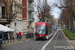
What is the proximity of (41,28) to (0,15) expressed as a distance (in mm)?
9914

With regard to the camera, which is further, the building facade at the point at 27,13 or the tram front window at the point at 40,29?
the building facade at the point at 27,13

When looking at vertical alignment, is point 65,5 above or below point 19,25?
above

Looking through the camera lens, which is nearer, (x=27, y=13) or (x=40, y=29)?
(x=40, y=29)

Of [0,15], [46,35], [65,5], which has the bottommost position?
[46,35]

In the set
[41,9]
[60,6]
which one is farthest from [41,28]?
[41,9]

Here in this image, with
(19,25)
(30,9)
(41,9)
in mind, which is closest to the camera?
(19,25)

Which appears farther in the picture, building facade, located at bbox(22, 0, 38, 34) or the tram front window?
building facade, located at bbox(22, 0, 38, 34)

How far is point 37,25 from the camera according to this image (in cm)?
2894

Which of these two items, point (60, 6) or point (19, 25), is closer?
point (60, 6)

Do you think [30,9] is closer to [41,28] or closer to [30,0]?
[30,0]

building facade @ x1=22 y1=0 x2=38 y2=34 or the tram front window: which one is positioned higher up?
building facade @ x1=22 y1=0 x2=38 y2=34

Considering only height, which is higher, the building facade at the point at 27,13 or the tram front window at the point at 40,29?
the building facade at the point at 27,13

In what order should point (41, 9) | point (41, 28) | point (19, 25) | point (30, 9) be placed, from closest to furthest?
point (41, 28) < point (19, 25) < point (41, 9) < point (30, 9)

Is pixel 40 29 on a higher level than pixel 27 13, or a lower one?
lower
